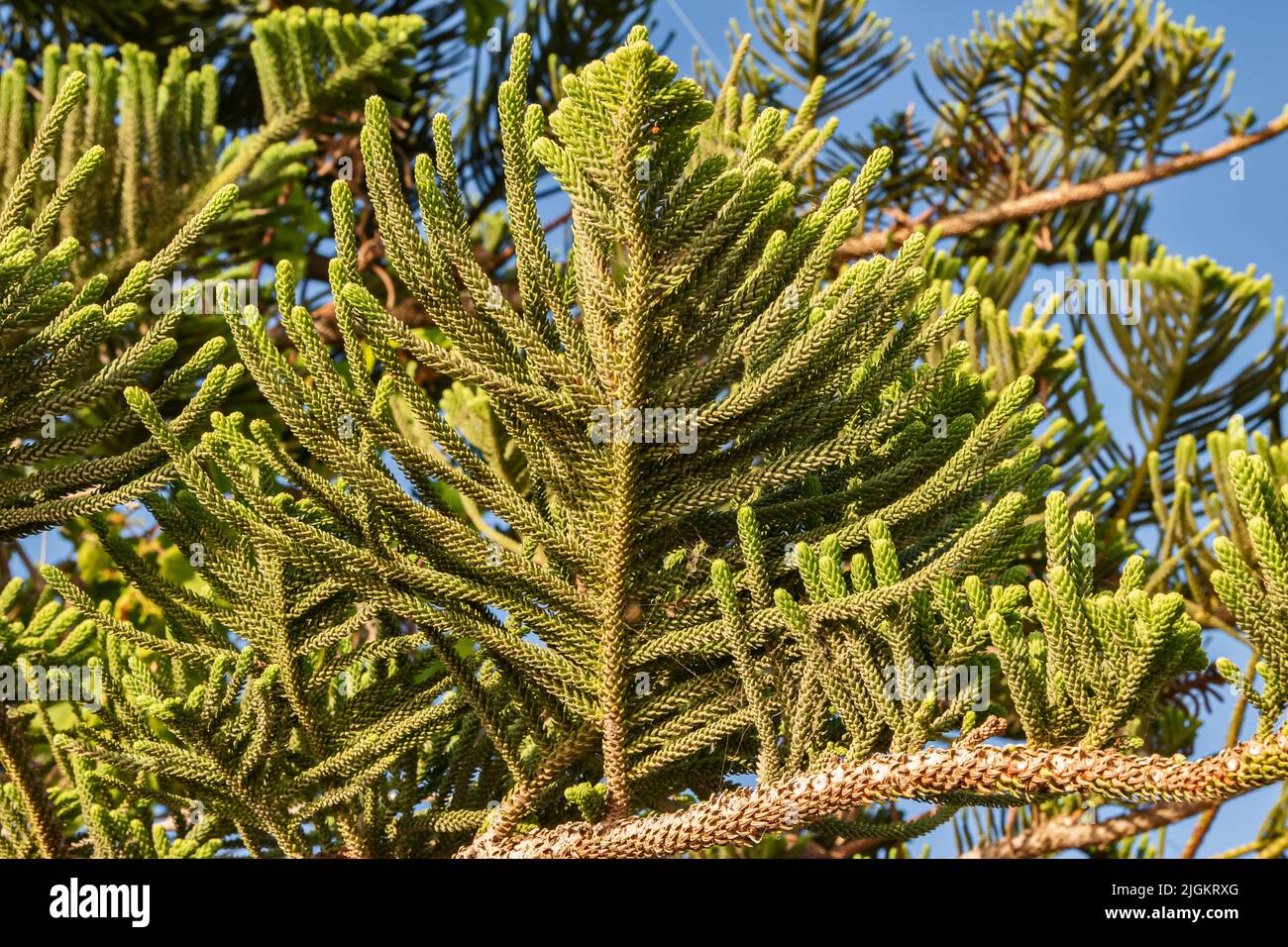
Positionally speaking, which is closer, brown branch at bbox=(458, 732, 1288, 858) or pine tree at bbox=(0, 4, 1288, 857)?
brown branch at bbox=(458, 732, 1288, 858)

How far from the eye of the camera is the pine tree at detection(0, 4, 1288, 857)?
5.34 feet

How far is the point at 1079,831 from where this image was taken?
12.2 ft

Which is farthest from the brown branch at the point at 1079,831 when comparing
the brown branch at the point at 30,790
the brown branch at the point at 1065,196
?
the brown branch at the point at 30,790

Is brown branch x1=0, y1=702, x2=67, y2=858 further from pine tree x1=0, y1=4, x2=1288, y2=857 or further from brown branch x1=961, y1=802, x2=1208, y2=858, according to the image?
brown branch x1=961, y1=802, x2=1208, y2=858

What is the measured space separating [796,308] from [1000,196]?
3.51m

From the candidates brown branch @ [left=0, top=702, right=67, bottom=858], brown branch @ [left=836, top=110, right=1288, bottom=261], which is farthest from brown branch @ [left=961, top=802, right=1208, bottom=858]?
brown branch @ [left=0, top=702, right=67, bottom=858]

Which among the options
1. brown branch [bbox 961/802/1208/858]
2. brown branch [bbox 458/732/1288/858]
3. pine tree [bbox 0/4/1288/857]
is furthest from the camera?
brown branch [bbox 961/802/1208/858]

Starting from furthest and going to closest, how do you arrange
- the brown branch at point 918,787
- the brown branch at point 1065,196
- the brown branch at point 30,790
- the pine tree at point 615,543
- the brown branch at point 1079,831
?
the brown branch at point 1065,196, the brown branch at point 1079,831, the brown branch at point 30,790, the pine tree at point 615,543, the brown branch at point 918,787

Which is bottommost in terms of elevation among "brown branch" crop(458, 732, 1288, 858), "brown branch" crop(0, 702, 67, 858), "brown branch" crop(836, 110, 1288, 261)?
"brown branch" crop(458, 732, 1288, 858)

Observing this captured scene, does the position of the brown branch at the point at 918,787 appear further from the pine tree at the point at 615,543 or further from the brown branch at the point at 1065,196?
the brown branch at the point at 1065,196

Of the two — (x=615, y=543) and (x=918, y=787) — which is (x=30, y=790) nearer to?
(x=615, y=543)

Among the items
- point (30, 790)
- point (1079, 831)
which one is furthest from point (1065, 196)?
point (30, 790)

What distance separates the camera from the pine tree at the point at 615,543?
1628 millimetres

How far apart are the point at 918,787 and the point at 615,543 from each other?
0.54m
